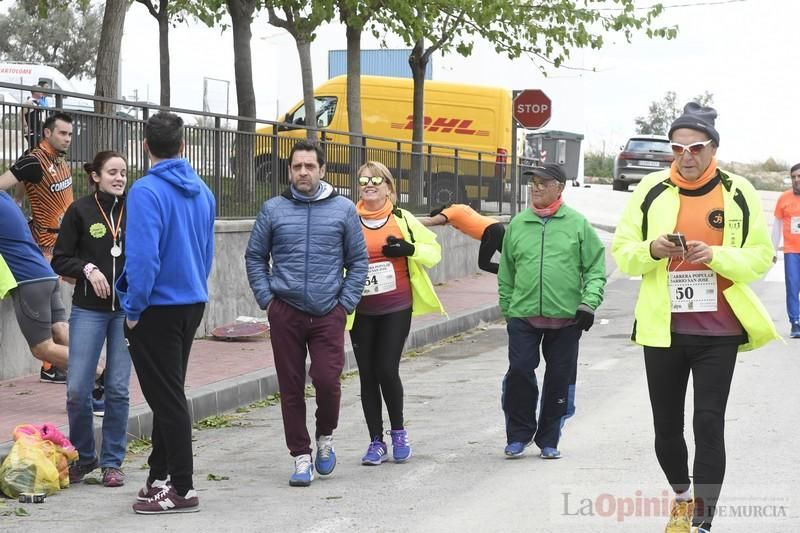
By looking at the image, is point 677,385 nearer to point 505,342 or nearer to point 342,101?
point 505,342

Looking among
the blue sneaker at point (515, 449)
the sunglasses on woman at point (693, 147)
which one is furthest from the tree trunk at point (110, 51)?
the sunglasses on woman at point (693, 147)

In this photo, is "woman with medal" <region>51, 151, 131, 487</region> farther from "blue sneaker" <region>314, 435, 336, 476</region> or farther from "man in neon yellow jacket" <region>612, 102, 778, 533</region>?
"man in neon yellow jacket" <region>612, 102, 778, 533</region>

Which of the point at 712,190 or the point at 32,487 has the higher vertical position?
the point at 712,190

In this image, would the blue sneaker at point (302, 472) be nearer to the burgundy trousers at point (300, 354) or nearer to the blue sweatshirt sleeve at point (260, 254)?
the burgundy trousers at point (300, 354)

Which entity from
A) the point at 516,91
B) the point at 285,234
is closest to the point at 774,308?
the point at 516,91

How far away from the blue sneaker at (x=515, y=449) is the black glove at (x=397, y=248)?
130cm

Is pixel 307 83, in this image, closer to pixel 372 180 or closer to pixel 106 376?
pixel 372 180

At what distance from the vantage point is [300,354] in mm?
7707

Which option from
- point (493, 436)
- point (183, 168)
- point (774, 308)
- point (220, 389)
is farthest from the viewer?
point (774, 308)

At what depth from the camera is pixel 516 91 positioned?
1007 inches

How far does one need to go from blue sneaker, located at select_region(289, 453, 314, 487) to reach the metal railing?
14.4ft

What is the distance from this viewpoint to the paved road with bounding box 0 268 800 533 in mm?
6617

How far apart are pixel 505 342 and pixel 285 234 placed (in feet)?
28.3

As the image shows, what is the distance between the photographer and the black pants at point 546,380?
835 cm
